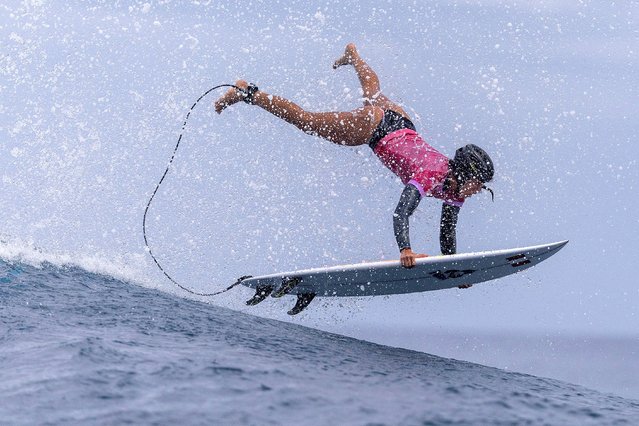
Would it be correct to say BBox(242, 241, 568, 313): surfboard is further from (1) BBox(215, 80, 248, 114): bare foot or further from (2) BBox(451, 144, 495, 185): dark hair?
(1) BBox(215, 80, 248, 114): bare foot

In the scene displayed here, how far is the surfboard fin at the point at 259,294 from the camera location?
406 inches

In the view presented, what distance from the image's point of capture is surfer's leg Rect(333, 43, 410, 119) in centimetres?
982

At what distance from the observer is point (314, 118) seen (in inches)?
370

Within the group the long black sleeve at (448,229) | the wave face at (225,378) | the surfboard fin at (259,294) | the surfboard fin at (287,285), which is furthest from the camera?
the surfboard fin at (259,294)

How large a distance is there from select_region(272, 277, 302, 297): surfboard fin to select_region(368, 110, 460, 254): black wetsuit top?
203cm

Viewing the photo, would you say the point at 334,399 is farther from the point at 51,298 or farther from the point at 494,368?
the point at 51,298

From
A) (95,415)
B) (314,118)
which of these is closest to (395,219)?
(314,118)

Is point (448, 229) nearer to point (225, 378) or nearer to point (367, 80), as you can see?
point (367, 80)

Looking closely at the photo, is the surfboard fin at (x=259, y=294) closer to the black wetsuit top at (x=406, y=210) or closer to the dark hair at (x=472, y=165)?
the black wetsuit top at (x=406, y=210)

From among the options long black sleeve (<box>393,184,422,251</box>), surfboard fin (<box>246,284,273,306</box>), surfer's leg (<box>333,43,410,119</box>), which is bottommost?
surfboard fin (<box>246,284,273,306</box>)

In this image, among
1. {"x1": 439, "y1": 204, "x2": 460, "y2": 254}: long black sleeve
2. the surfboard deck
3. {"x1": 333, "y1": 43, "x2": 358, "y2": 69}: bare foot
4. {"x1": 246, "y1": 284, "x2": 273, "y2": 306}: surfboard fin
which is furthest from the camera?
{"x1": 333, "y1": 43, "x2": 358, "y2": 69}: bare foot

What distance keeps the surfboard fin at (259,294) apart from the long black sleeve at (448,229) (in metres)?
2.55

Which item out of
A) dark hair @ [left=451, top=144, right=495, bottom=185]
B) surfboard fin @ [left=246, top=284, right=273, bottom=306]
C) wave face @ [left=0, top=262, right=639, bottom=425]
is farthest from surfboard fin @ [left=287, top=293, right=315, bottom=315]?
dark hair @ [left=451, top=144, right=495, bottom=185]

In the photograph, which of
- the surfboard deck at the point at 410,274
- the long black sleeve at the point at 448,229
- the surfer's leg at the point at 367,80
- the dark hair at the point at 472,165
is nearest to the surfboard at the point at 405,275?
the surfboard deck at the point at 410,274
